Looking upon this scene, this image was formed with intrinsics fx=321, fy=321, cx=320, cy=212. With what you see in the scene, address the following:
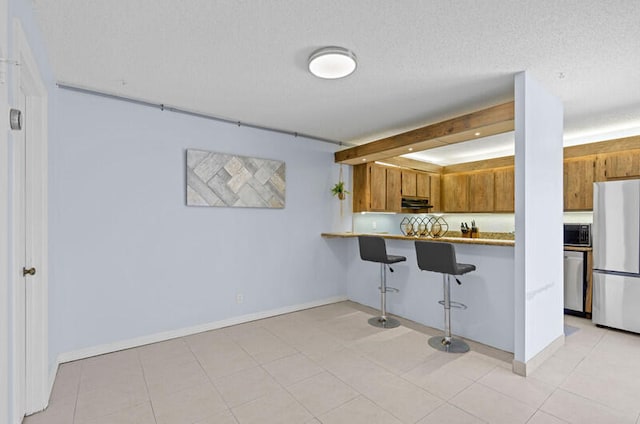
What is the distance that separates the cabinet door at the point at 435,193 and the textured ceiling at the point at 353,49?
2784 mm

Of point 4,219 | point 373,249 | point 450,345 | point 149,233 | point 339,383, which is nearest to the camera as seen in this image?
point 4,219

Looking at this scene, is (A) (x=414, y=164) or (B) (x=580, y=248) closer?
(B) (x=580, y=248)

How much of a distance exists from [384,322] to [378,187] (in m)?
2.11

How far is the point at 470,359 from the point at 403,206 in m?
3.01

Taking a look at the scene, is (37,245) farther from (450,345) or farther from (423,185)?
(423,185)

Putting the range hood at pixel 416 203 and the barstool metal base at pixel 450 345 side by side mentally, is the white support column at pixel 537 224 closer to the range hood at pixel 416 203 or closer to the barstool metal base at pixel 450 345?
the barstool metal base at pixel 450 345

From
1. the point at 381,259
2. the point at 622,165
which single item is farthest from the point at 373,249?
the point at 622,165

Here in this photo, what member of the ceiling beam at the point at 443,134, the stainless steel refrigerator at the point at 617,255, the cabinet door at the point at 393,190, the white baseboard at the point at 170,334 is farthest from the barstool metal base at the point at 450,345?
the cabinet door at the point at 393,190

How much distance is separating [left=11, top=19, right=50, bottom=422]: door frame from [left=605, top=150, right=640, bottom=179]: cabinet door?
6.03 m

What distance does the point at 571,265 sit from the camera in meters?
4.25

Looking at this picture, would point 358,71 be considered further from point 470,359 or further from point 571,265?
point 571,265

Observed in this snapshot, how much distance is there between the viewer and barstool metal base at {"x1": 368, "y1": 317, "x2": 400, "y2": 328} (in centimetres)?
379

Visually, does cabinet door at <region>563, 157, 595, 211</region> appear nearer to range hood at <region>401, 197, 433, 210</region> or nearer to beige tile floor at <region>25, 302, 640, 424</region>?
beige tile floor at <region>25, 302, 640, 424</region>

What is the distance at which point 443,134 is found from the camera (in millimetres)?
3408
